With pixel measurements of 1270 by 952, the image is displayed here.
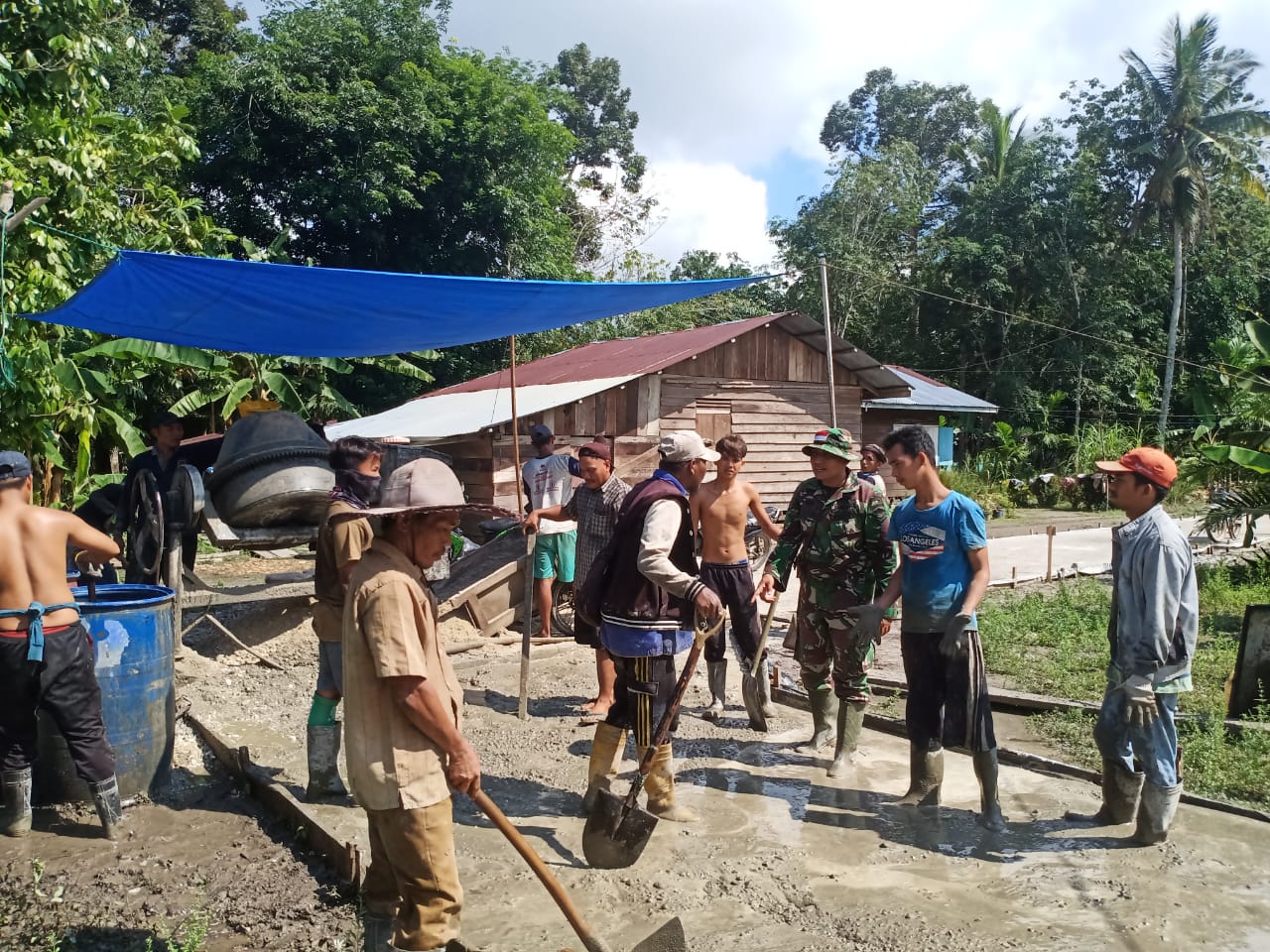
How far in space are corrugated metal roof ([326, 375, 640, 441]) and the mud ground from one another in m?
6.87

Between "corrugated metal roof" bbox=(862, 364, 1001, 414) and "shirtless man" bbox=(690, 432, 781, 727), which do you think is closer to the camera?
"shirtless man" bbox=(690, 432, 781, 727)

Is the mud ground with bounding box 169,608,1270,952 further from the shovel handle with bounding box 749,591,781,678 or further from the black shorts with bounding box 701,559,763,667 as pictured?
the black shorts with bounding box 701,559,763,667

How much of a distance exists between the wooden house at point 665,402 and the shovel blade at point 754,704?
6.63 meters

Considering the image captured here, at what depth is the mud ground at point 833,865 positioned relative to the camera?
343 cm

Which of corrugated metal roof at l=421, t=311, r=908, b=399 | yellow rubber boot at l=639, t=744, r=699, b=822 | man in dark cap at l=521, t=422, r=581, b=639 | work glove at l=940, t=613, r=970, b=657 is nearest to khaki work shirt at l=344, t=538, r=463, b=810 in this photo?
yellow rubber boot at l=639, t=744, r=699, b=822

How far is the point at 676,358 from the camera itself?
1416 cm

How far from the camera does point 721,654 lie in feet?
20.3

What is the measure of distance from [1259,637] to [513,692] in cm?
485

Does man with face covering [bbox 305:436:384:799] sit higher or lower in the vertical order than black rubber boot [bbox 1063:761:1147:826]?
higher

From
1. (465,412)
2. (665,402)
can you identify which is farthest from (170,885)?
(665,402)

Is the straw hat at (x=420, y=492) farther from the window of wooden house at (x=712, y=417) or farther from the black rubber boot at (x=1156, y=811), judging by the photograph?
the window of wooden house at (x=712, y=417)

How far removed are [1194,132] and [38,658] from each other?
1234 inches

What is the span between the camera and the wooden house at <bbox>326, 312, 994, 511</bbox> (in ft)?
42.3

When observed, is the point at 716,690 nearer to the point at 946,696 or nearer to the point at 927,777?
the point at 927,777
